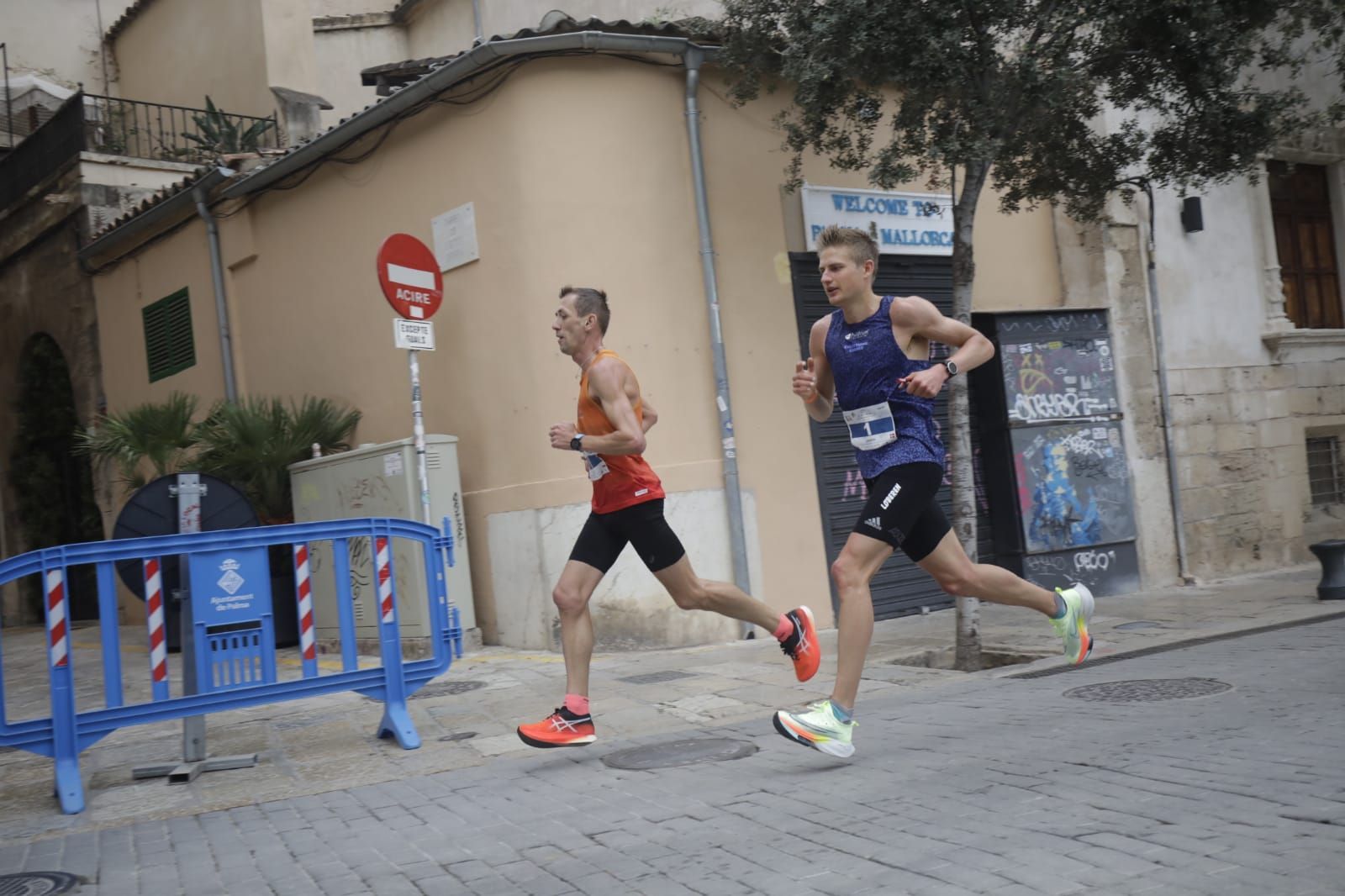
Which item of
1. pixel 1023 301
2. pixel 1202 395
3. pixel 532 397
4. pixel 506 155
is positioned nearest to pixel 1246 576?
pixel 1202 395

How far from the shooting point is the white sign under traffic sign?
8.73 m

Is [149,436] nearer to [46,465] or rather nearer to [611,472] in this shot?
[46,465]

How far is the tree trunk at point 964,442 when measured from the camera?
770cm

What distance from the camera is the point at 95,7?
798 inches

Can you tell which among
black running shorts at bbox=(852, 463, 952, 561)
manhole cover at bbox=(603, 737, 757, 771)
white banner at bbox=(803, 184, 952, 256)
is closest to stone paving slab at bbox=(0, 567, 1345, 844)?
manhole cover at bbox=(603, 737, 757, 771)

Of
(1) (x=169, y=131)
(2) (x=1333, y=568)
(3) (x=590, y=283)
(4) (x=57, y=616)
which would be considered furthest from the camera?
(1) (x=169, y=131)

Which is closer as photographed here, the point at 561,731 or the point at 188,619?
the point at 561,731

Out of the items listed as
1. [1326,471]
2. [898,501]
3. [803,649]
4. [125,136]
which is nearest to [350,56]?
[125,136]

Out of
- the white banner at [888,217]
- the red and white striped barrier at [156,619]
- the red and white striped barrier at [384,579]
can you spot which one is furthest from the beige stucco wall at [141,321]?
the red and white striped barrier at [156,619]

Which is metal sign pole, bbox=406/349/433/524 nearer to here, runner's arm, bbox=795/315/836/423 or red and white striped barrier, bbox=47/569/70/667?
red and white striped barrier, bbox=47/569/70/667

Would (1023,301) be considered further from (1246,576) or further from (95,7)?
(95,7)

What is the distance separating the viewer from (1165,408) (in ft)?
40.5

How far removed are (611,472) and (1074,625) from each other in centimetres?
222

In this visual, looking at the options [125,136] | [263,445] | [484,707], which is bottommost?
[484,707]
